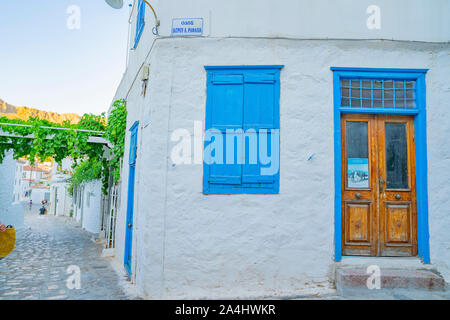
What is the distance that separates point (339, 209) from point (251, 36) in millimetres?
2873

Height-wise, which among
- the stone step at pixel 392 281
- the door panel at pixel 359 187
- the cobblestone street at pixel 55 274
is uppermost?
the door panel at pixel 359 187

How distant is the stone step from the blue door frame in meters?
0.32

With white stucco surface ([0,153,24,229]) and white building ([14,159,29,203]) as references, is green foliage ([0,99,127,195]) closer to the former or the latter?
white stucco surface ([0,153,24,229])

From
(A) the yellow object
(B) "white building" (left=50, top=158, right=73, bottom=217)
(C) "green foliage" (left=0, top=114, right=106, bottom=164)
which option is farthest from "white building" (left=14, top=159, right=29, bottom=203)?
(A) the yellow object

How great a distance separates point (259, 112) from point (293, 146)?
0.70 meters

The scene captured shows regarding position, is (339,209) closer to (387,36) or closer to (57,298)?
(387,36)

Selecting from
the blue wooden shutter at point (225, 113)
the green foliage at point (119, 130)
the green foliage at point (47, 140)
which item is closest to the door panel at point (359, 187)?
the blue wooden shutter at point (225, 113)

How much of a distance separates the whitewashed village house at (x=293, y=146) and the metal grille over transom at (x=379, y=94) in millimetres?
17

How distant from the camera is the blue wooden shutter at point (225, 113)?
16.0ft

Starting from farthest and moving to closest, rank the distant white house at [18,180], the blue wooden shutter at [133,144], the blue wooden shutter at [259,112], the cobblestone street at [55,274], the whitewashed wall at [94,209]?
the distant white house at [18,180] < the whitewashed wall at [94,209] < the blue wooden shutter at [133,144] < the cobblestone street at [55,274] < the blue wooden shutter at [259,112]

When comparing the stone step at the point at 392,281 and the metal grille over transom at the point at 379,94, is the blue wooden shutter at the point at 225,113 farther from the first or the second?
the stone step at the point at 392,281

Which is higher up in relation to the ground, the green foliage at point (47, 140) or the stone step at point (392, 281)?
the green foliage at point (47, 140)

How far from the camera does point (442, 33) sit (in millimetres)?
5125
